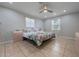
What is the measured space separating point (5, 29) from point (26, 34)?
507 millimetres

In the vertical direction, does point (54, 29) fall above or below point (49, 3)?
below

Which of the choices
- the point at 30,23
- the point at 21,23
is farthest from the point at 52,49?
the point at 21,23

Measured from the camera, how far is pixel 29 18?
174 cm

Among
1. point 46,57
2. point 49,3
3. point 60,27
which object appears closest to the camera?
point 49,3

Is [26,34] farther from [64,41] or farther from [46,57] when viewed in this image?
[64,41]

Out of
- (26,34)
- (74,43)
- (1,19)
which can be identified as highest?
(1,19)

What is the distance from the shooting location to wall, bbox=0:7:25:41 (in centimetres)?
158

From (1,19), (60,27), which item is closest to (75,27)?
(60,27)

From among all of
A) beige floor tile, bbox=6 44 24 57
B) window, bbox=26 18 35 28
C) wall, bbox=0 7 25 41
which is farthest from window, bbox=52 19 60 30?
beige floor tile, bbox=6 44 24 57

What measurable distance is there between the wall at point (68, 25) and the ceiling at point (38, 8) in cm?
13

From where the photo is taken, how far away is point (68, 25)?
70.6 inches

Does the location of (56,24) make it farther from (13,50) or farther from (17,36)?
(13,50)

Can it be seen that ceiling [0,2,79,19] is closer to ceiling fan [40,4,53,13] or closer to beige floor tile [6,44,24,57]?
ceiling fan [40,4,53,13]

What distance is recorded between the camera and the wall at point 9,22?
1580mm
